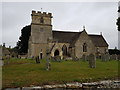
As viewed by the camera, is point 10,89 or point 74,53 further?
point 74,53

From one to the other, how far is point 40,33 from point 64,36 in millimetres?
6618

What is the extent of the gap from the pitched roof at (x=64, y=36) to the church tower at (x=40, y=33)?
1935 millimetres

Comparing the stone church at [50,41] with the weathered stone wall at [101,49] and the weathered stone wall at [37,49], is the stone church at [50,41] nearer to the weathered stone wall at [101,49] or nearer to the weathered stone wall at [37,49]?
the weathered stone wall at [37,49]

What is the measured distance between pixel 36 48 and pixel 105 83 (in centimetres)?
3304

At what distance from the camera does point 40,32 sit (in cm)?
4294

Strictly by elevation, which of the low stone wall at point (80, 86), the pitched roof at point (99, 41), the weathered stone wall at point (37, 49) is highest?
the pitched roof at point (99, 41)

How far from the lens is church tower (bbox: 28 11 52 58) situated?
41.7 metres

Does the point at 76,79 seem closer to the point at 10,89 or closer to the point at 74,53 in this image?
the point at 10,89

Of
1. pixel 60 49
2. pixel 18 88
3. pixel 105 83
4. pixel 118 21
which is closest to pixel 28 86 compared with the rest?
pixel 18 88

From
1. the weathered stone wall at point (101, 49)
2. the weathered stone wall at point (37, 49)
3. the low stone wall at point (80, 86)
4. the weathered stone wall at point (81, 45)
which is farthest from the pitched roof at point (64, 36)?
the low stone wall at point (80, 86)

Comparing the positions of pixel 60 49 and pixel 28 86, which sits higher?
pixel 60 49

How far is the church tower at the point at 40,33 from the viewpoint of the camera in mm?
41719

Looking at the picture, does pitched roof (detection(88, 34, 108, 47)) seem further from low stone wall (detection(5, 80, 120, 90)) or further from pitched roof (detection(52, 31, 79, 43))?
low stone wall (detection(5, 80, 120, 90))

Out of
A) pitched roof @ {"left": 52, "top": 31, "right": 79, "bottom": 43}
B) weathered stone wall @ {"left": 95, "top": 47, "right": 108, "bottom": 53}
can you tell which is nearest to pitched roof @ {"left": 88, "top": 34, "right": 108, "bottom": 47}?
weathered stone wall @ {"left": 95, "top": 47, "right": 108, "bottom": 53}
